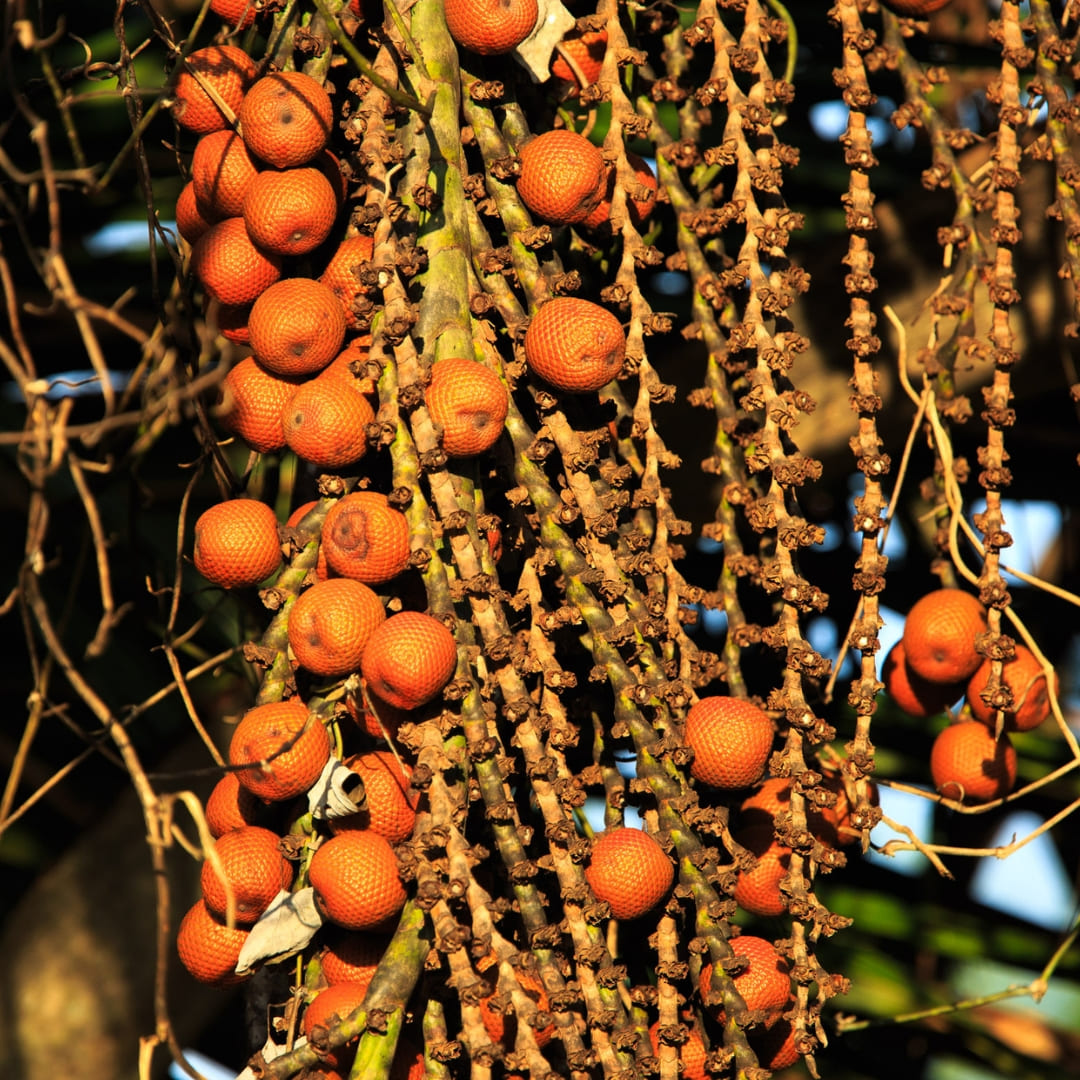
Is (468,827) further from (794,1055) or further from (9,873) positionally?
(9,873)

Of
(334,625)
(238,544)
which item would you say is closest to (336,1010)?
(334,625)

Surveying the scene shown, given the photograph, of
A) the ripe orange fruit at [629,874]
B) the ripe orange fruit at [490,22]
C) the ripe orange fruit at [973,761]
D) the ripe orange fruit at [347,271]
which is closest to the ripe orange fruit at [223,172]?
the ripe orange fruit at [347,271]

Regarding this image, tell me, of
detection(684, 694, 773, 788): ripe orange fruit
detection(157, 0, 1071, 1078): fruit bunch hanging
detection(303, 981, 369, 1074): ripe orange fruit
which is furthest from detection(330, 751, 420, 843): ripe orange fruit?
detection(684, 694, 773, 788): ripe orange fruit

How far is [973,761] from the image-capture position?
1460 mm

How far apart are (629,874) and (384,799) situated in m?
0.22

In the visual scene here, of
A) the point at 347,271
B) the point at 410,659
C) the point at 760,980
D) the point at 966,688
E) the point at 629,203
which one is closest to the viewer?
the point at 410,659

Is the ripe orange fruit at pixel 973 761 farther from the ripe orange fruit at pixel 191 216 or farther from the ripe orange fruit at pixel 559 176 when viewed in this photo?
the ripe orange fruit at pixel 191 216

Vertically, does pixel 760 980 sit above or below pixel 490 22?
below

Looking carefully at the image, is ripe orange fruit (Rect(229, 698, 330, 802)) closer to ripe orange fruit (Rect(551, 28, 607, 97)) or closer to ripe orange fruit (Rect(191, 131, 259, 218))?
ripe orange fruit (Rect(191, 131, 259, 218))

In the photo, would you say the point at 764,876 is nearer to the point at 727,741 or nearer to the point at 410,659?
the point at 727,741

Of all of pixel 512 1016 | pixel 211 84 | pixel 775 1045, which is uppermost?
pixel 211 84

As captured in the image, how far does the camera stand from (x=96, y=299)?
2465mm

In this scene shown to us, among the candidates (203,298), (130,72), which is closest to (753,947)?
(203,298)

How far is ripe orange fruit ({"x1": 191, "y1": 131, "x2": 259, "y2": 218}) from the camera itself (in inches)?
51.0
